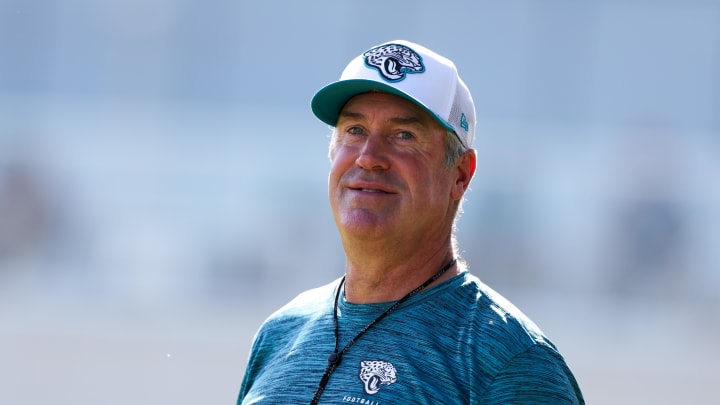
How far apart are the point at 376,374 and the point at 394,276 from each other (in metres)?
0.27

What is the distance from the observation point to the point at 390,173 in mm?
2432

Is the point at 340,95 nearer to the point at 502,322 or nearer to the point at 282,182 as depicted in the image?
the point at 502,322

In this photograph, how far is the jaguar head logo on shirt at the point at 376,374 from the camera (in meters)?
2.26

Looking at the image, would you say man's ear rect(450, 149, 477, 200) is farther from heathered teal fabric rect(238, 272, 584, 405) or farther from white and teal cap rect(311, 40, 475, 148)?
heathered teal fabric rect(238, 272, 584, 405)

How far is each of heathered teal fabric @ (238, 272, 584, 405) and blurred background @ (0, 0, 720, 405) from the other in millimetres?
5471

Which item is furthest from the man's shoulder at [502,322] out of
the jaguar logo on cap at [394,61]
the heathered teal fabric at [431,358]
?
the jaguar logo on cap at [394,61]

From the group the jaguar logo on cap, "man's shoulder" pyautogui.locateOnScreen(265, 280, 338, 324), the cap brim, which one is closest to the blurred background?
"man's shoulder" pyautogui.locateOnScreen(265, 280, 338, 324)

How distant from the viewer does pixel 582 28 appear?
12461 millimetres

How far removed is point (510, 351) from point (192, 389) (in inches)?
235

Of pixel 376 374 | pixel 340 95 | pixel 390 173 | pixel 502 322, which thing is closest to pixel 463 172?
pixel 390 173

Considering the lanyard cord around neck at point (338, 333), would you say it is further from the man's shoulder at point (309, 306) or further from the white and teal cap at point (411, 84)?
the white and teal cap at point (411, 84)

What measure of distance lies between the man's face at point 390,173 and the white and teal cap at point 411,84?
43 mm

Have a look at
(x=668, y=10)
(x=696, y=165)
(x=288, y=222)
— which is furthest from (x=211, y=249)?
(x=668, y=10)

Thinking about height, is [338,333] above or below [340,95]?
below
